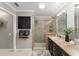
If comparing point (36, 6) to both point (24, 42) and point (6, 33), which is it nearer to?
point (24, 42)

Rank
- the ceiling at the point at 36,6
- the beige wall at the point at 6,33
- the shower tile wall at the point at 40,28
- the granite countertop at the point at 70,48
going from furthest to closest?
the shower tile wall at the point at 40,28 < the beige wall at the point at 6,33 < the ceiling at the point at 36,6 < the granite countertop at the point at 70,48

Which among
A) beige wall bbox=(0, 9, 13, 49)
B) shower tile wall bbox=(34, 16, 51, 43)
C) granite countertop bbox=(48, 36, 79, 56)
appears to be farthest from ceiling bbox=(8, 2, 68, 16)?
granite countertop bbox=(48, 36, 79, 56)

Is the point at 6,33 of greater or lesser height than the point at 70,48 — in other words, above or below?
above

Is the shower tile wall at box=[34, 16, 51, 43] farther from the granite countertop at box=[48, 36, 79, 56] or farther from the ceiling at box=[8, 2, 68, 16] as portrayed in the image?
the granite countertop at box=[48, 36, 79, 56]

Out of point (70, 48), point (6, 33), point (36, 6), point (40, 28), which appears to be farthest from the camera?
point (40, 28)

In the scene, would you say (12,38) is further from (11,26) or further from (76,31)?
(76,31)

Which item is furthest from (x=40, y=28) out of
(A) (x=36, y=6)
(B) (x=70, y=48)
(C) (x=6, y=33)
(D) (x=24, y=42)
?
(B) (x=70, y=48)

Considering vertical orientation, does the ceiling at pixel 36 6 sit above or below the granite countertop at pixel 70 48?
above

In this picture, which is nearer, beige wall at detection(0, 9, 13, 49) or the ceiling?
the ceiling

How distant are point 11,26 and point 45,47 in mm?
2076

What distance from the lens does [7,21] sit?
691 cm

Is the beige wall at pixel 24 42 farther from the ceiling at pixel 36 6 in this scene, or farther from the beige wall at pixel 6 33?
the ceiling at pixel 36 6

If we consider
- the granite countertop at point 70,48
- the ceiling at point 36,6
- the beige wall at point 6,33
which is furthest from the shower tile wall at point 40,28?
the granite countertop at point 70,48

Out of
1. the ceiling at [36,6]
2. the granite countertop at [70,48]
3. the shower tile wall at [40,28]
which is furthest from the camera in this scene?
the shower tile wall at [40,28]
